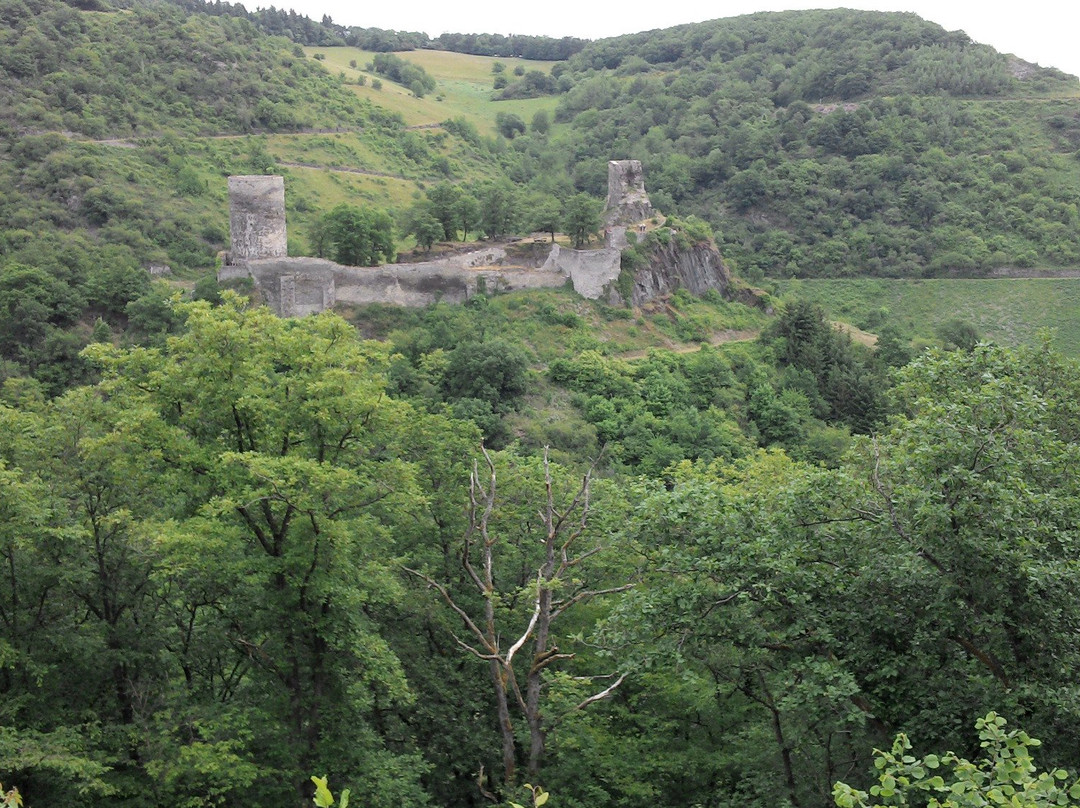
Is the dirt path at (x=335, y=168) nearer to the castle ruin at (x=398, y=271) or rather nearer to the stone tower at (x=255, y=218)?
the castle ruin at (x=398, y=271)

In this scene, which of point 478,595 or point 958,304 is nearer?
A: point 478,595

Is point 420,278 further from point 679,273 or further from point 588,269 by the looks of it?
point 679,273

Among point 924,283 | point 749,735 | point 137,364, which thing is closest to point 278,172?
point 924,283

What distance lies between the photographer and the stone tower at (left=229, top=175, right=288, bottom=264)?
149ft

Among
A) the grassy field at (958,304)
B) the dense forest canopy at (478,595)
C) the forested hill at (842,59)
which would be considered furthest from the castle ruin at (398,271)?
the forested hill at (842,59)

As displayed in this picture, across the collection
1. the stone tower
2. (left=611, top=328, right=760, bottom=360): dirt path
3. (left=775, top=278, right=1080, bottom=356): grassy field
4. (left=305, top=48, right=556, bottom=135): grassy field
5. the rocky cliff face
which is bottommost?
(left=775, top=278, right=1080, bottom=356): grassy field

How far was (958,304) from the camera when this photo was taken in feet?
221

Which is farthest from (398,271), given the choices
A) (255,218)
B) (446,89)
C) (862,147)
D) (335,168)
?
(446,89)

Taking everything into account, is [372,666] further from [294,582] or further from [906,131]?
[906,131]

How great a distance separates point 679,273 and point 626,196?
15.0 ft

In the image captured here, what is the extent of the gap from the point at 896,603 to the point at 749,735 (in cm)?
330

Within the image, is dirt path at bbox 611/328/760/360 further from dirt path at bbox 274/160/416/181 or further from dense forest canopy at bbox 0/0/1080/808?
dirt path at bbox 274/160/416/181

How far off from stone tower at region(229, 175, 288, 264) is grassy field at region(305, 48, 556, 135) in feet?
154

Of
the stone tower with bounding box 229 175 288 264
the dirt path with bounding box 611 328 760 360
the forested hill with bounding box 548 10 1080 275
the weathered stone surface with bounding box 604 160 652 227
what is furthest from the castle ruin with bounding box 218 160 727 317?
the forested hill with bounding box 548 10 1080 275
